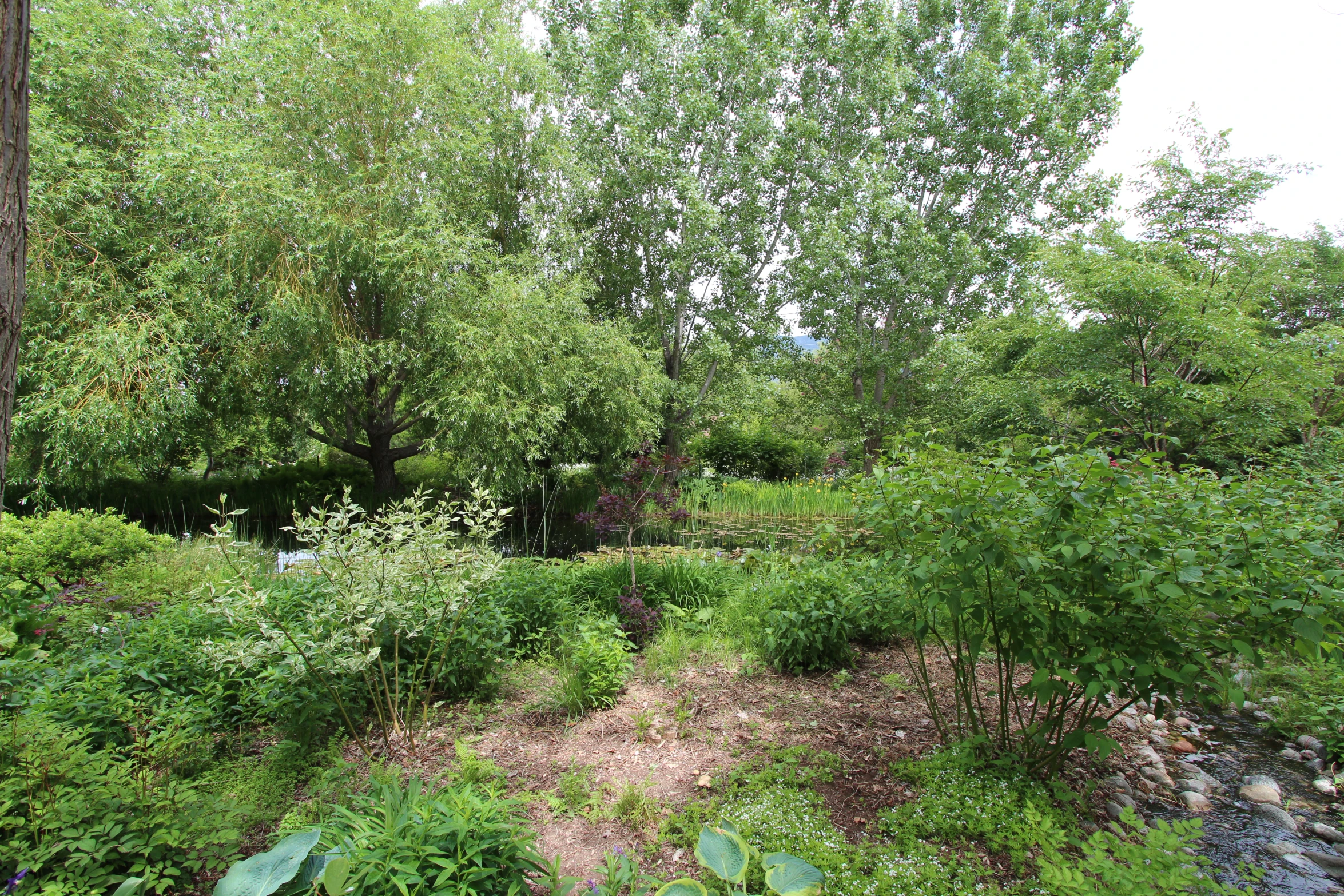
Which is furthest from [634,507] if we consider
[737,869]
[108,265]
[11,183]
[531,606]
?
[108,265]

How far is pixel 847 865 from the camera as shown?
5.84 feet

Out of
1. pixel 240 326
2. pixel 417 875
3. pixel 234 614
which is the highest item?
pixel 240 326

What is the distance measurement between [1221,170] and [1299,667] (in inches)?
400

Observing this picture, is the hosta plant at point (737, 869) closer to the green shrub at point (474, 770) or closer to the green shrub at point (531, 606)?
the green shrub at point (474, 770)

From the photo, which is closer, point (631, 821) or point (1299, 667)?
point (631, 821)

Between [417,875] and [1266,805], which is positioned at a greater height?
[417,875]

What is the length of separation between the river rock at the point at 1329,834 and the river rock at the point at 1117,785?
602mm

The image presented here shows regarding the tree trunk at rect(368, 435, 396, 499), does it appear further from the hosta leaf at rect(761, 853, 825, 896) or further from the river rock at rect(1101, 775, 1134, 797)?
the river rock at rect(1101, 775, 1134, 797)

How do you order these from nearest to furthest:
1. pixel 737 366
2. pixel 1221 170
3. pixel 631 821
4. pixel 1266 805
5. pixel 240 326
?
pixel 631 821
pixel 1266 805
pixel 240 326
pixel 1221 170
pixel 737 366

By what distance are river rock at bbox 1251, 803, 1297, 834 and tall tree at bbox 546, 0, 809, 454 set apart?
971 centimetres

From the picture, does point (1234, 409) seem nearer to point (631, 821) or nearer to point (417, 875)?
point (631, 821)

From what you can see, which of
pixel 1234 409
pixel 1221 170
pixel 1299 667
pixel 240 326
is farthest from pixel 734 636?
pixel 1221 170

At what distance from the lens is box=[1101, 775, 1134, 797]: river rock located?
238 centimetres

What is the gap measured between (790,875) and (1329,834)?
2434mm
